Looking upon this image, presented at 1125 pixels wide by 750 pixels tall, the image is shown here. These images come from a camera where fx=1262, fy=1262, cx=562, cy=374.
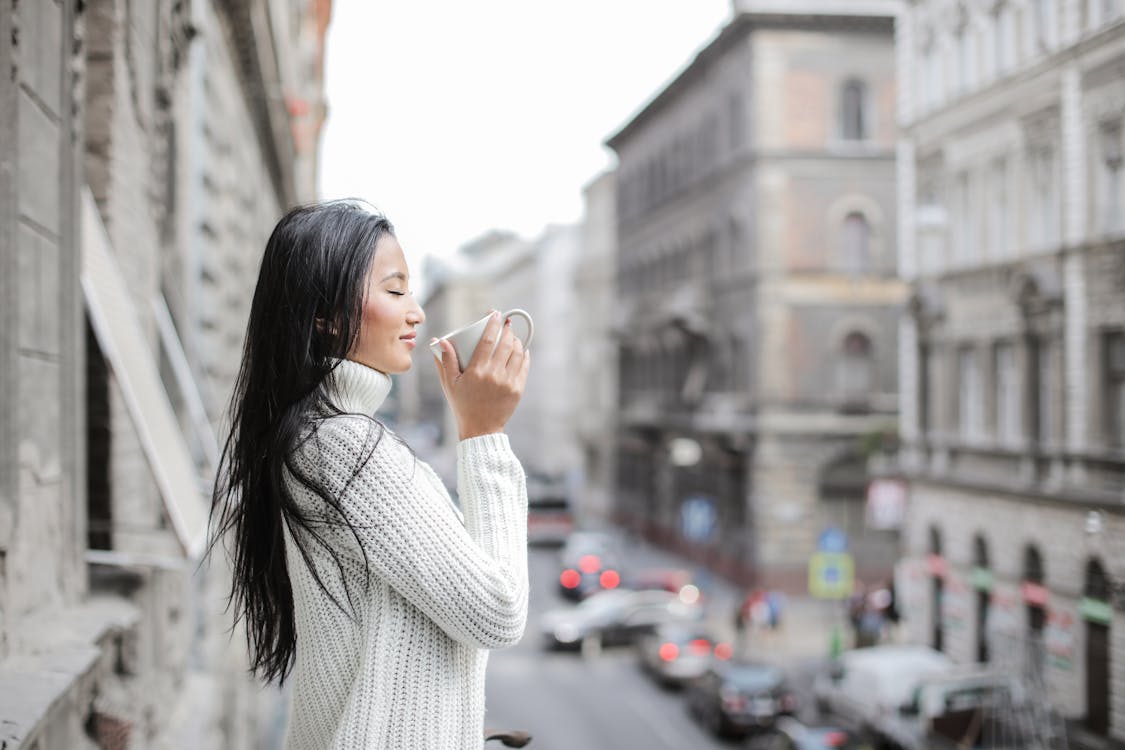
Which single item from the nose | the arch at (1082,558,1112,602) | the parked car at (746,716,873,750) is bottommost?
the parked car at (746,716,873,750)

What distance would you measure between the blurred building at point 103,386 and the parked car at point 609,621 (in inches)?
674

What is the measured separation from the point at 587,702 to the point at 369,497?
20619 mm

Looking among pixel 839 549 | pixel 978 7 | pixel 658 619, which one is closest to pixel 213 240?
pixel 978 7

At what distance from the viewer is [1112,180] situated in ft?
19.7

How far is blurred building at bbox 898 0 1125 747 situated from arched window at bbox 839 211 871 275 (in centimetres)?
2049

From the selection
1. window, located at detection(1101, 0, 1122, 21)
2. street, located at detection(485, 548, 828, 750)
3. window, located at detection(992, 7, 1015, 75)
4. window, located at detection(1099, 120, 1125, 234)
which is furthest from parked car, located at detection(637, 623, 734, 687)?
window, located at detection(1101, 0, 1122, 21)

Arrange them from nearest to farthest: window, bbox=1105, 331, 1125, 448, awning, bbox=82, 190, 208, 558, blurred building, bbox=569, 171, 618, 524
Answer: awning, bbox=82, 190, 208, 558
window, bbox=1105, 331, 1125, 448
blurred building, bbox=569, 171, 618, 524

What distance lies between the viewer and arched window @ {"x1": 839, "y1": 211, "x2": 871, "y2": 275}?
3388cm

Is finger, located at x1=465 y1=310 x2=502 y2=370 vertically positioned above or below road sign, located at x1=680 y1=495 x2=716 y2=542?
above

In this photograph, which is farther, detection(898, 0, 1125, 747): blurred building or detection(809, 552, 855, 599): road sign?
detection(809, 552, 855, 599): road sign

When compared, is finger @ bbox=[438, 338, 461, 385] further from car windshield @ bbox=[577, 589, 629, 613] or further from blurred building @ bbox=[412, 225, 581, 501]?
blurred building @ bbox=[412, 225, 581, 501]

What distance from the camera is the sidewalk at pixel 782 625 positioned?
2683cm

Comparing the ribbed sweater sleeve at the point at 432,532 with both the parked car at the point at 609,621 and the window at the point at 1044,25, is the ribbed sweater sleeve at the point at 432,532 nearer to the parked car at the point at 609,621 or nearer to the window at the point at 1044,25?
the window at the point at 1044,25

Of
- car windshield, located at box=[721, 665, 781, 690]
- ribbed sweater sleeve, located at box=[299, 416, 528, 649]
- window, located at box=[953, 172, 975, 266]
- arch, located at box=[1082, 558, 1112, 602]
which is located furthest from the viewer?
car windshield, located at box=[721, 665, 781, 690]
